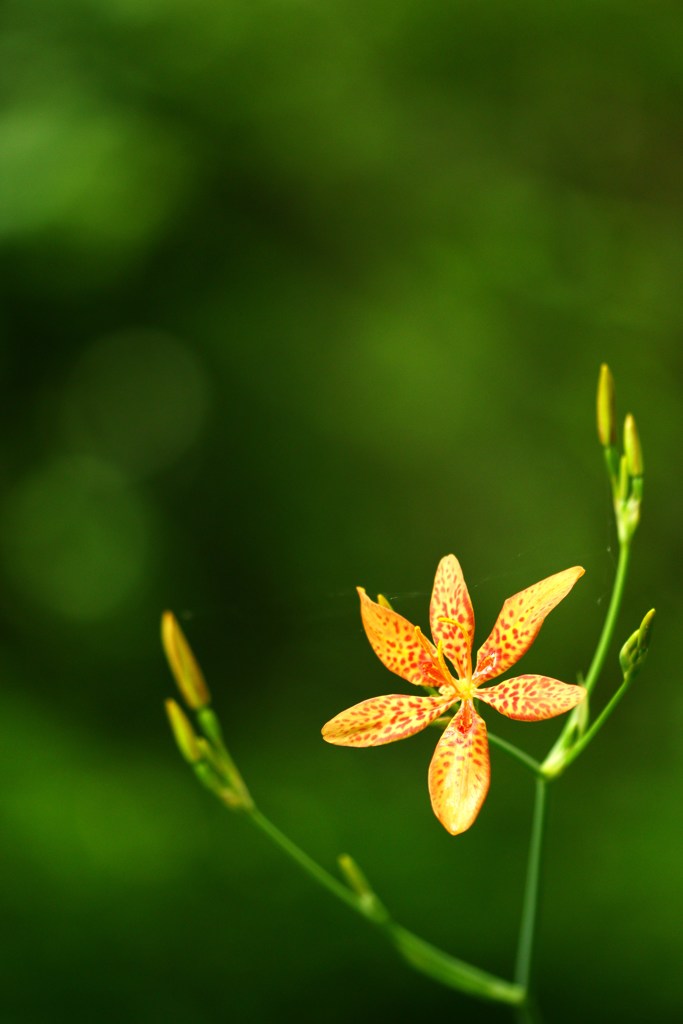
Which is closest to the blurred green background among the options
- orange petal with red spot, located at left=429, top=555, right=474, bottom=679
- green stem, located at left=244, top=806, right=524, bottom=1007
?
green stem, located at left=244, top=806, right=524, bottom=1007

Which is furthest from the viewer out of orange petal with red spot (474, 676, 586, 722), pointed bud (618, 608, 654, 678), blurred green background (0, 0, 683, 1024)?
blurred green background (0, 0, 683, 1024)

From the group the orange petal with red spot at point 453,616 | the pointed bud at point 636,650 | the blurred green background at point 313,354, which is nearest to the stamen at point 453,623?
the orange petal with red spot at point 453,616

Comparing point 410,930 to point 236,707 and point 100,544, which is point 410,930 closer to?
point 236,707

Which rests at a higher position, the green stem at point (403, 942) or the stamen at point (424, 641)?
the stamen at point (424, 641)

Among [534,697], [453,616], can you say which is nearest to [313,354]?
[453,616]

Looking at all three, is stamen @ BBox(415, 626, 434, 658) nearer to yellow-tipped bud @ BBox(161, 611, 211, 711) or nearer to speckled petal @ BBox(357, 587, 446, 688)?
speckled petal @ BBox(357, 587, 446, 688)

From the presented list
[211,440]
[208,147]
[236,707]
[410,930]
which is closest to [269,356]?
[211,440]

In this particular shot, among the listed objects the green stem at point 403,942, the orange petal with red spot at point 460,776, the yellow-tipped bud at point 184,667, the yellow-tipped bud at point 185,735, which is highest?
the yellow-tipped bud at point 184,667

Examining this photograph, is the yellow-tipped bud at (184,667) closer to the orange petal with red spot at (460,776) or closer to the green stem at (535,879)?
the orange petal with red spot at (460,776)

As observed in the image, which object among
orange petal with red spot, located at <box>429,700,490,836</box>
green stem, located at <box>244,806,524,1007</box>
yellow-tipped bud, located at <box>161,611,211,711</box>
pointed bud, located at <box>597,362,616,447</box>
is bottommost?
green stem, located at <box>244,806,524,1007</box>
